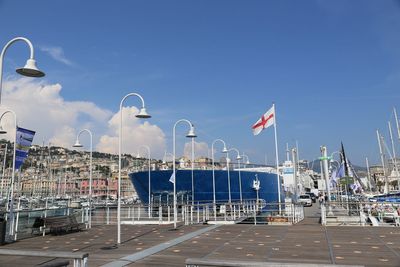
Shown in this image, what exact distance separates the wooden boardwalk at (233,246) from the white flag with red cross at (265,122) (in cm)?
943

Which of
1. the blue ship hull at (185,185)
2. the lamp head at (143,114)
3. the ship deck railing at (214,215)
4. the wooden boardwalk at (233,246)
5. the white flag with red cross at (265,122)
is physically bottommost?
the wooden boardwalk at (233,246)

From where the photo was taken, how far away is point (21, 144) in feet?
49.8

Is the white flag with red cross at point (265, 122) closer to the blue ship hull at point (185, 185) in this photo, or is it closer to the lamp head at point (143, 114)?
the lamp head at point (143, 114)

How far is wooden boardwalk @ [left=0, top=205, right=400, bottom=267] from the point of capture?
30.7ft

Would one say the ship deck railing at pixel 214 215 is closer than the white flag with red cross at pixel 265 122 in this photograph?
Yes

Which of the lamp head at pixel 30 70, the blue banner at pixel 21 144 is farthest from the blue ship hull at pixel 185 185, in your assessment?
the lamp head at pixel 30 70

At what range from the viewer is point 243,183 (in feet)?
153

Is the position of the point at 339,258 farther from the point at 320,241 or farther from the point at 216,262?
the point at 216,262

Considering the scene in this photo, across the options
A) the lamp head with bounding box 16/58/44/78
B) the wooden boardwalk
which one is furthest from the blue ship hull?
the lamp head with bounding box 16/58/44/78

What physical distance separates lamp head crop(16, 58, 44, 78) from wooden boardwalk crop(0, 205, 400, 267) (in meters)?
4.69

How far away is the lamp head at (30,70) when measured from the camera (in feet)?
24.9

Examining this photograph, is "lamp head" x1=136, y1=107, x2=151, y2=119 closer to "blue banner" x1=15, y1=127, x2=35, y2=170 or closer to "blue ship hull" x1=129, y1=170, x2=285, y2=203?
"blue banner" x1=15, y1=127, x2=35, y2=170

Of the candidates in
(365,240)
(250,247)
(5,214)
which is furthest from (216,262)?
(5,214)

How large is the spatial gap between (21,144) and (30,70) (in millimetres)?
8678
